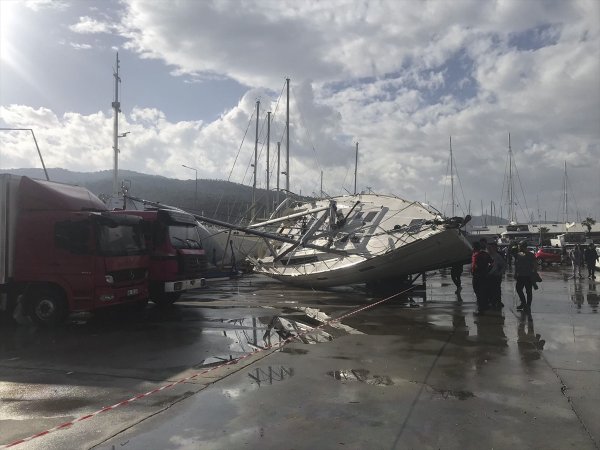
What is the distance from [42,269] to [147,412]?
6723 mm

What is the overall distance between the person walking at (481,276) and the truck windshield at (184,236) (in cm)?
773

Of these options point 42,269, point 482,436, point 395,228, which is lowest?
point 482,436

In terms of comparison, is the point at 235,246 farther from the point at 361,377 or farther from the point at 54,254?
the point at 361,377

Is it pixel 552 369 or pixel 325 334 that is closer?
pixel 552 369

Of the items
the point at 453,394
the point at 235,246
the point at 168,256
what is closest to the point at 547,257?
the point at 235,246

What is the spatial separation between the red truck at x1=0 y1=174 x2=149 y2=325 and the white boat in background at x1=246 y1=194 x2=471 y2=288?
20.5 feet

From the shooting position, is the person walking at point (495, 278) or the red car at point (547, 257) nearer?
the person walking at point (495, 278)

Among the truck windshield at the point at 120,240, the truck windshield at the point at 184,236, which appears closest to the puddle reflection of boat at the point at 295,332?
the truck windshield at the point at 184,236

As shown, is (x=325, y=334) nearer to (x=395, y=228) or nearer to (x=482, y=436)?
(x=482, y=436)

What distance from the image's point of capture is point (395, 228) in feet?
49.8

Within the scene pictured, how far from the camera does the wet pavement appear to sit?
4820 mm

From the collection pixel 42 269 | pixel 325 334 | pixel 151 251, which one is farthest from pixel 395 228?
pixel 42 269

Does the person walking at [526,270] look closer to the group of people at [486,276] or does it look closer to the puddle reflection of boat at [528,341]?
the group of people at [486,276]

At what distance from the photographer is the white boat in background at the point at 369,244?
47.0 ft
